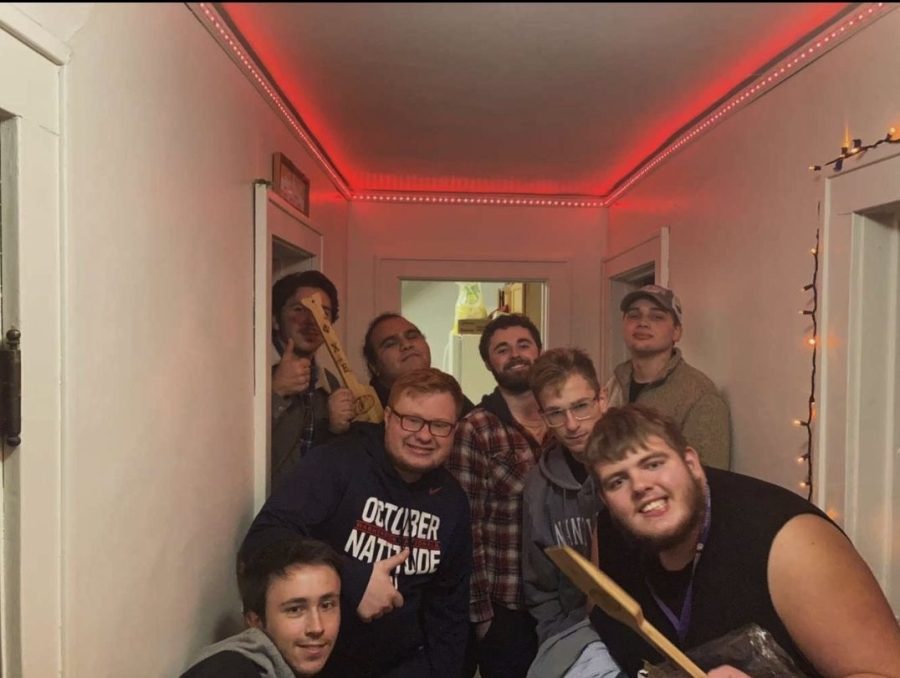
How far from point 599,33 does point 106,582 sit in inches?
34.8

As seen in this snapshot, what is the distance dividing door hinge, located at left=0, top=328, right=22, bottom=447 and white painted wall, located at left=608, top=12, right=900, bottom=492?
1.35 meters

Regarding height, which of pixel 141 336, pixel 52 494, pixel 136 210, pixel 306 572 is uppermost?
pixel 136 210

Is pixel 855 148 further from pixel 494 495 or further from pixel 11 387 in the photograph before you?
pixel 11 387

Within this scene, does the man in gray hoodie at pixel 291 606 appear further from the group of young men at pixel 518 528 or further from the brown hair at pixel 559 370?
the brown hair at pixel 559 370

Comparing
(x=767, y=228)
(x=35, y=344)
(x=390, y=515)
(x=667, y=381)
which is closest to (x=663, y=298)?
(x=667, y=381)

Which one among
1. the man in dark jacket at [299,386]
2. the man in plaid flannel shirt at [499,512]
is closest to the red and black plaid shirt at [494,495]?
the man in plaid flannel shirt at [499,512]

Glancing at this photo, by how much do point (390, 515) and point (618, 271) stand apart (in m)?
1.77

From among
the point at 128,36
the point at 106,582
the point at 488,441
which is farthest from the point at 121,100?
the point at 488,441

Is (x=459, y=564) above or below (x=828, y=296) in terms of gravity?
below

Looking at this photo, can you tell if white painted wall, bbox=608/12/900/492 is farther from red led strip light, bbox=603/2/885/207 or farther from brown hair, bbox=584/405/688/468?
brown hair, bbox=584/405/688/468

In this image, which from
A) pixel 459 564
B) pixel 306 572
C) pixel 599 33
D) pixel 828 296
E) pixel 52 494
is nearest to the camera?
pixel 599 33

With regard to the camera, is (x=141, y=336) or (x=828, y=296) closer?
(x=141, y=336)

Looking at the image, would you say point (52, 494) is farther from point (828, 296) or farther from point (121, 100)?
point (828, 296)

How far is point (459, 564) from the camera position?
151cm
